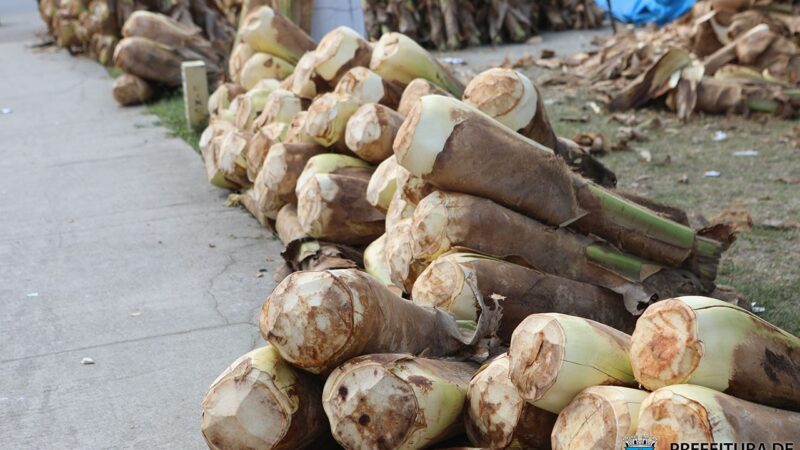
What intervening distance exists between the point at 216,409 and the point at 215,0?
32.8 ft

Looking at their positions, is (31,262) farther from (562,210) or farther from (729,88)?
(729,88)

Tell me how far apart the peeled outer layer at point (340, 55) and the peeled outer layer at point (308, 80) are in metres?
0.04

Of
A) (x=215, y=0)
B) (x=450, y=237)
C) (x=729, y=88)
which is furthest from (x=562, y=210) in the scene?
(x=215, y=0)

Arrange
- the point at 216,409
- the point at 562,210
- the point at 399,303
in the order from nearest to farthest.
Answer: the point at 216,409 → the point at 399,303 → the point at 562,210

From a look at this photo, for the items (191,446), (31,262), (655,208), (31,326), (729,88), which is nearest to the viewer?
(191,446)

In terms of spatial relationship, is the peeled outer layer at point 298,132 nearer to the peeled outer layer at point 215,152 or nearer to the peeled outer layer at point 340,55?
the peeled outer layer at point 340,55

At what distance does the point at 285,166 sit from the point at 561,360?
270cm

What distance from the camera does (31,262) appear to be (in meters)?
5.20

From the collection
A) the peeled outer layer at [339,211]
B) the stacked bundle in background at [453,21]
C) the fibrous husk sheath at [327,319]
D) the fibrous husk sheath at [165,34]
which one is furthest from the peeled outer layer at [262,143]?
the stacked bundle in background at [453,21]

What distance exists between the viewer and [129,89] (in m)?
9.52

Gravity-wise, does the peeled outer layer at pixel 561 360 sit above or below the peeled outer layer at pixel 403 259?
above

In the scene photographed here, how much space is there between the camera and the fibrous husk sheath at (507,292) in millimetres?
3199

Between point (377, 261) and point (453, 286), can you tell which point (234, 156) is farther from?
point (453, 286)

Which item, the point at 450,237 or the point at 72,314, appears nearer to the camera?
the point at 450,237
